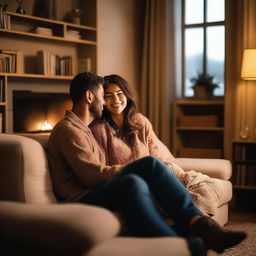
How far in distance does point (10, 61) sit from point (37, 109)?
574 mm

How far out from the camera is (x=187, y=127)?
484 centimetres

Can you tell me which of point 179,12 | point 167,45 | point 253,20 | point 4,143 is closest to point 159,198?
point 4,143

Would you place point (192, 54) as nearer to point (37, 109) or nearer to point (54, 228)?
point (37, 109)

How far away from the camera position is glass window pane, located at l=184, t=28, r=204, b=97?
16.6ft

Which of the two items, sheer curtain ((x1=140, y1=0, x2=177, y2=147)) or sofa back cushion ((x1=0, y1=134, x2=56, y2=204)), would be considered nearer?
sofa back cushion ((x1=0, y1=134, x2=56, y2=204))

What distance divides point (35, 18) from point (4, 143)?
7.43 ft

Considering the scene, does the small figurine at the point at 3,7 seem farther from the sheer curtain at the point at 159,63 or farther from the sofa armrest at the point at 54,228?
the sofa armrest at the point at 54,228

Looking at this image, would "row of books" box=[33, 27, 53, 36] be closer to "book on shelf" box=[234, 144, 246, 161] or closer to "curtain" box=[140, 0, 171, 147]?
"curtain" box=[140, 0, 171, 147]

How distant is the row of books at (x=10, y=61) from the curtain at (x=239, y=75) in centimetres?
206

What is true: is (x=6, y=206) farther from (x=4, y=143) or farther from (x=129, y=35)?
(x=129, y=35)

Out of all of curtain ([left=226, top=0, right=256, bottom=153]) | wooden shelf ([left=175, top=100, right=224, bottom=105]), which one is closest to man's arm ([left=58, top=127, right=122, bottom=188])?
curtain ([left=226, top=0, right=256, bottom=153])

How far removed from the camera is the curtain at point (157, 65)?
195 inches

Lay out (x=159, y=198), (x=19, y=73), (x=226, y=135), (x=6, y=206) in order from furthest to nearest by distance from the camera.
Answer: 1. (x=226, y=135)
2. (x=19, y=73)
3. (x=159, y=198)
4. (x=6, y=206)

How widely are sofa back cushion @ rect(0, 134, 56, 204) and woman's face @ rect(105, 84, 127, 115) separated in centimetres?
88
